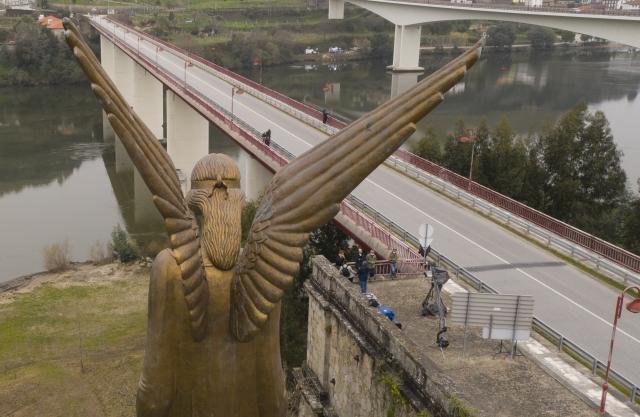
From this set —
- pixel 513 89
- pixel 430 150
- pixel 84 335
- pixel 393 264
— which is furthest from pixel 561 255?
pixel 513 89

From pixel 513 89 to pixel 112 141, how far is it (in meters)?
33.5

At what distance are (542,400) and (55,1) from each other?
92.3 metres

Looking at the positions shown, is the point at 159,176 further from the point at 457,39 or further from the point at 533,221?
the point at 457,39

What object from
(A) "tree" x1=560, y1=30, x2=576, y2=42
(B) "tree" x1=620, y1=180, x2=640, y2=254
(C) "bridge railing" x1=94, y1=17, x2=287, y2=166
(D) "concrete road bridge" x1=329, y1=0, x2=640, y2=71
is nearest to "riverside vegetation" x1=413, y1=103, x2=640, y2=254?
(B) "tree" x1=620, y1=180, x2=640, y2=254

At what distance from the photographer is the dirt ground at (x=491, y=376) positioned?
31.0ft

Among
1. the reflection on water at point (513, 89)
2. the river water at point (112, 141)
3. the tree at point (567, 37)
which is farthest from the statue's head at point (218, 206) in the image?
the tree at point (567, 37)

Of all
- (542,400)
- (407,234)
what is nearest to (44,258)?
(407,234)

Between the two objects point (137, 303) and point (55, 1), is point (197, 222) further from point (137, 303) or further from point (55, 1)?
point (55, 1)

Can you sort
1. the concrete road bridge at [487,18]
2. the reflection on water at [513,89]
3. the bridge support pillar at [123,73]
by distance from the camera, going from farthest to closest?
the bridge support pillar at [123,73], the reflection on water at [513,89], the concrete road bridge at [487,18]

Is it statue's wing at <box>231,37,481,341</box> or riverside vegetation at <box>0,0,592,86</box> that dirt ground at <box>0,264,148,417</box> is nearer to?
statue's wing at <box>231,37,481,341</box>

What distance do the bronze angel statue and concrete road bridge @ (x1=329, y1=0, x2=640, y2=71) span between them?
104 feet

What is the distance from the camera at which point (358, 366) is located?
1185 cm

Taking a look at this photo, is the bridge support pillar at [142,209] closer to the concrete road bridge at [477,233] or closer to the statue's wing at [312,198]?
the concrete road bridge at [477,233]

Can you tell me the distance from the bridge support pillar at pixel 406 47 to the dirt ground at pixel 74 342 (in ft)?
132
